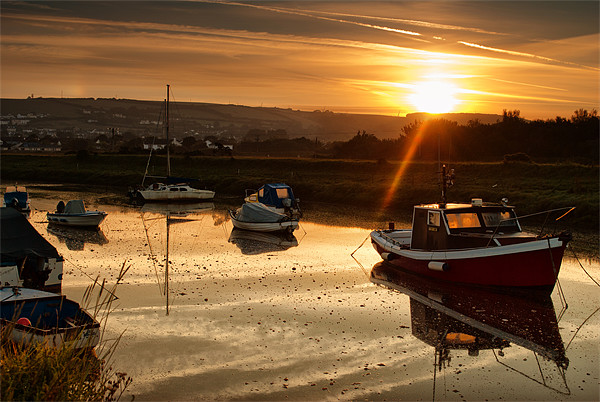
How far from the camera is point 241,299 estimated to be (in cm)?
1867

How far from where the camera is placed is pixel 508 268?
19266 millimetres

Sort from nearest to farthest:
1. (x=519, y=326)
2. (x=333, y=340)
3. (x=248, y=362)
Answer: (x=248, y=362)
(x=333, y=340)
(x=519, y=326)

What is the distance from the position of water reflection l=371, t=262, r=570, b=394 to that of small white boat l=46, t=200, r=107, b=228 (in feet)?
60.6

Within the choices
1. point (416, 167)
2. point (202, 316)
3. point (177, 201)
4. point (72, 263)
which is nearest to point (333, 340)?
point (202, 316)

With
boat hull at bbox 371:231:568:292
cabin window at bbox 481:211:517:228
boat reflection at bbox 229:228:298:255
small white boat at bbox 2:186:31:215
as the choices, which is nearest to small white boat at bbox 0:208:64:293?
boat reflection at bbox 229:228:298:255

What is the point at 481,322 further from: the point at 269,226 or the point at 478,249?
the point at 269,226

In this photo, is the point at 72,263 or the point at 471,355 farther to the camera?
the point at 72,263

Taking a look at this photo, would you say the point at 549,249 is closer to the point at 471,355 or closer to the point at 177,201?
the point at 471,355

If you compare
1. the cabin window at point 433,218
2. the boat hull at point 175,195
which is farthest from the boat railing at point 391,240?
the boat hull at point 175,195

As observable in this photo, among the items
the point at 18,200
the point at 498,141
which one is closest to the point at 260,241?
the point at 18,200

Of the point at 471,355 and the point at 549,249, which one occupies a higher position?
the point at 549,249

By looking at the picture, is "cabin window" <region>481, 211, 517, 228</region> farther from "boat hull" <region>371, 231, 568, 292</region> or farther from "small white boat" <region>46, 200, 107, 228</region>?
"small white boat" <region>46, 200, 107, 228</region>

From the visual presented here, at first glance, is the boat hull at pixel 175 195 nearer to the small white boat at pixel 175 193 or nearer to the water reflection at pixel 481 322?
the small white boat at pixel 175 193

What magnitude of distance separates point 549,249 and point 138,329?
39.7 feet
